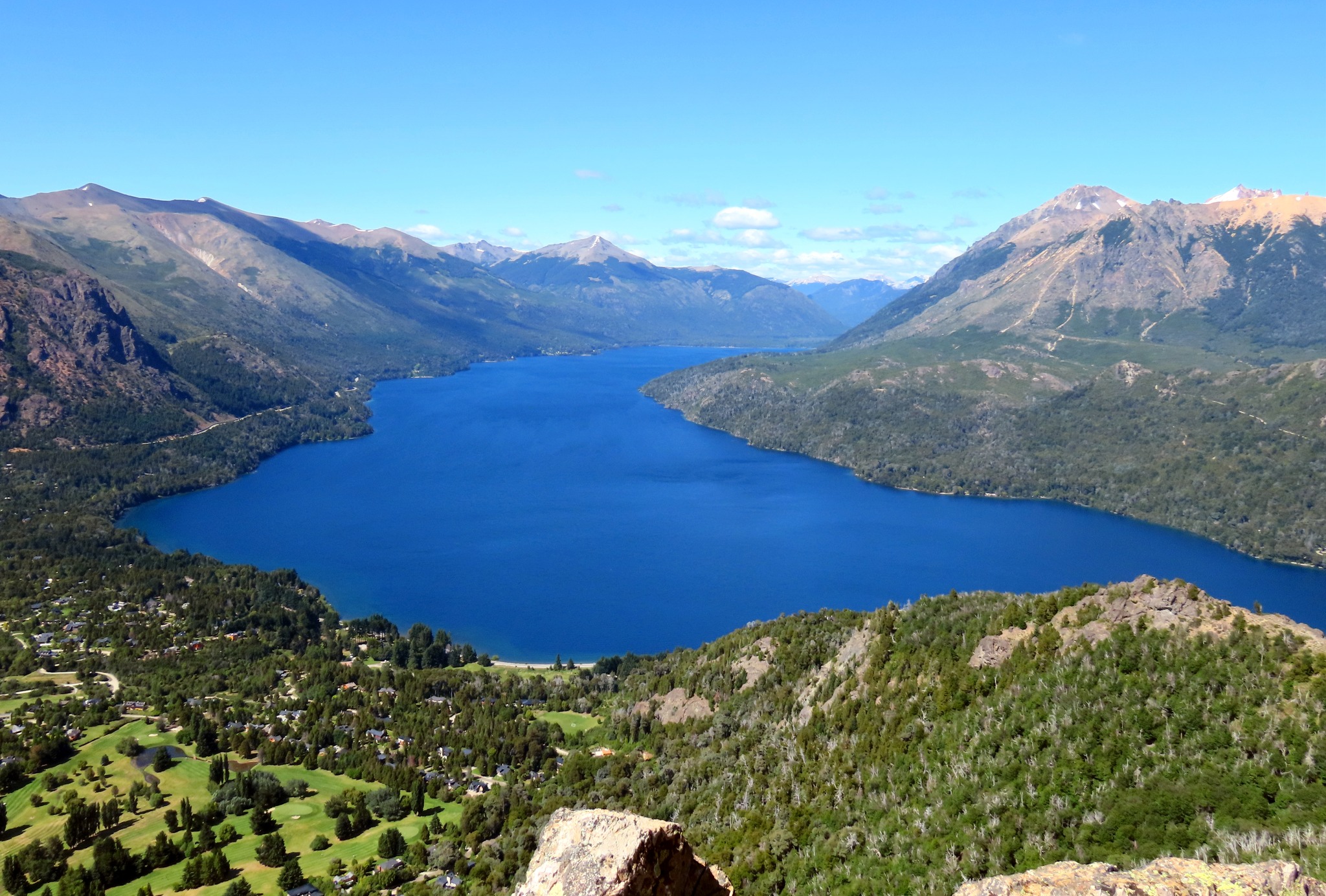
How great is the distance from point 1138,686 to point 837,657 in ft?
107

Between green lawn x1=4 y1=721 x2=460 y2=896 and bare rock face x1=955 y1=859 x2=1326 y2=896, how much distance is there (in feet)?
214

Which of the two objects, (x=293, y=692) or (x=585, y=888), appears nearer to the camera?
(x=585, y=888)

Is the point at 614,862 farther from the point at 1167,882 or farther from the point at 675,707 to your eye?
the point at 675,707

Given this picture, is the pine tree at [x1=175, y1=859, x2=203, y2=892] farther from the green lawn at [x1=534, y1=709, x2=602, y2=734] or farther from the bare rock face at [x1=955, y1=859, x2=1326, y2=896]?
the bare rock face at [x1=955, y1=859, x2=1326, y2=896]

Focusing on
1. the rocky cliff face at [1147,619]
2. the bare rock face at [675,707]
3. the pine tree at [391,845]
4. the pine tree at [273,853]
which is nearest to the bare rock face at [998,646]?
the rocky cliff face at [1147,619]

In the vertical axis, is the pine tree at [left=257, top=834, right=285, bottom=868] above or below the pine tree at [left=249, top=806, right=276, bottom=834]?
above

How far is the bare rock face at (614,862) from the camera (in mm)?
19812

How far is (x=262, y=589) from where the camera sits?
147 meters

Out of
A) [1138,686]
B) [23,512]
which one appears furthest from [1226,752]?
[23,512]

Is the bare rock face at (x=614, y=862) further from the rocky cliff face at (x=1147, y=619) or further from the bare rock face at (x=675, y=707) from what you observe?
the bare rock face at (x=675, y=707)

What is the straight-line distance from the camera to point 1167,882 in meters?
19.1

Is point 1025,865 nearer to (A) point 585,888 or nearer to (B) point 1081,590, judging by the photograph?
(A) point 585,888

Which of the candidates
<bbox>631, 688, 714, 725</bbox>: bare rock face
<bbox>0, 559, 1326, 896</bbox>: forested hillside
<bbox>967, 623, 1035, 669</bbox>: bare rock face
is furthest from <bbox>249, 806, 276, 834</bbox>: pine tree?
<bbox>967, 623, 1035, 669</bbox>: bare rock face

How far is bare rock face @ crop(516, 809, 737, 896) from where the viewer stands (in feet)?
65.0
